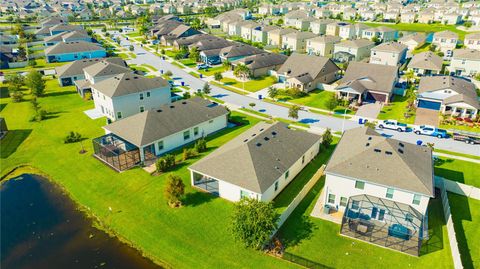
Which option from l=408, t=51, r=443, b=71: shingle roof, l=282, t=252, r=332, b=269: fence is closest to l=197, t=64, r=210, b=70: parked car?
l=408, t=51, r=443, b=71: shingle roof

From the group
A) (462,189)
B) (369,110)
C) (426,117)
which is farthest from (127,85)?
(426,117)

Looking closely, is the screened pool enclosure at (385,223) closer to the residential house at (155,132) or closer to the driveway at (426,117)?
the residential house at (155,132)

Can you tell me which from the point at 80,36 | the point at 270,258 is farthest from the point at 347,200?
the point at 80,36

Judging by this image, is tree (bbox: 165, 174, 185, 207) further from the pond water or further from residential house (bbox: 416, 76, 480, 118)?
residential house (bbox: 416, 76, 480, 118)

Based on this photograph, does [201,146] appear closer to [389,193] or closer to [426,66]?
[389,193]

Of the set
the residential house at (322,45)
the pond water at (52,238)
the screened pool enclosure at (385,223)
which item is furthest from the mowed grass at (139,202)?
the residential house at (322,45)
